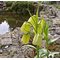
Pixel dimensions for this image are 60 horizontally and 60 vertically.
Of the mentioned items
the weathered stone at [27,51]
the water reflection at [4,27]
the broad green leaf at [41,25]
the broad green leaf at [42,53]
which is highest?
the broad green leaf at [41,25]

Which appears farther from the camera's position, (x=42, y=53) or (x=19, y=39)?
(x=19, y=39)

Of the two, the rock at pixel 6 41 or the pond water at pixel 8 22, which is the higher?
the pond water at pixel 8 22

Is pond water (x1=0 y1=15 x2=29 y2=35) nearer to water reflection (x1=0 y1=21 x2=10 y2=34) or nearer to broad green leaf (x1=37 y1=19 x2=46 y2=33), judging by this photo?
water reflection (x1=0 y1=21 x2=10 y2=34)

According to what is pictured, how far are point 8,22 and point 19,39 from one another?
11 centimetres

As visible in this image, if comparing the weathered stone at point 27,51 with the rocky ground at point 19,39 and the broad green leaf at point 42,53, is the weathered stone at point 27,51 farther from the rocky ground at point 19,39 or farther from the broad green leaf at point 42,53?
the broad green leaf at point 42,53

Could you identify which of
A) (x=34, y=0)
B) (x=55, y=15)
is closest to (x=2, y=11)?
(x=34, y=0)

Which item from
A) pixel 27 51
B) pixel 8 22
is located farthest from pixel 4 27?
pixel 27 51

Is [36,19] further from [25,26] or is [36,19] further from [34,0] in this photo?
[34,0]

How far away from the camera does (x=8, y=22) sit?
1.03m

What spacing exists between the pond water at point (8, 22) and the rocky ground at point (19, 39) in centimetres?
3

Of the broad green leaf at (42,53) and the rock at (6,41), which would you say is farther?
the rock at (6,41)

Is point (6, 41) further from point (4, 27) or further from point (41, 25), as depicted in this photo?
point (41, 25)

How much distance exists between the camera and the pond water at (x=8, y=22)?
40.1 inches

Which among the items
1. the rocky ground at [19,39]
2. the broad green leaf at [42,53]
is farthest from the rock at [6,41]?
the broad green leaf at [42,53]
